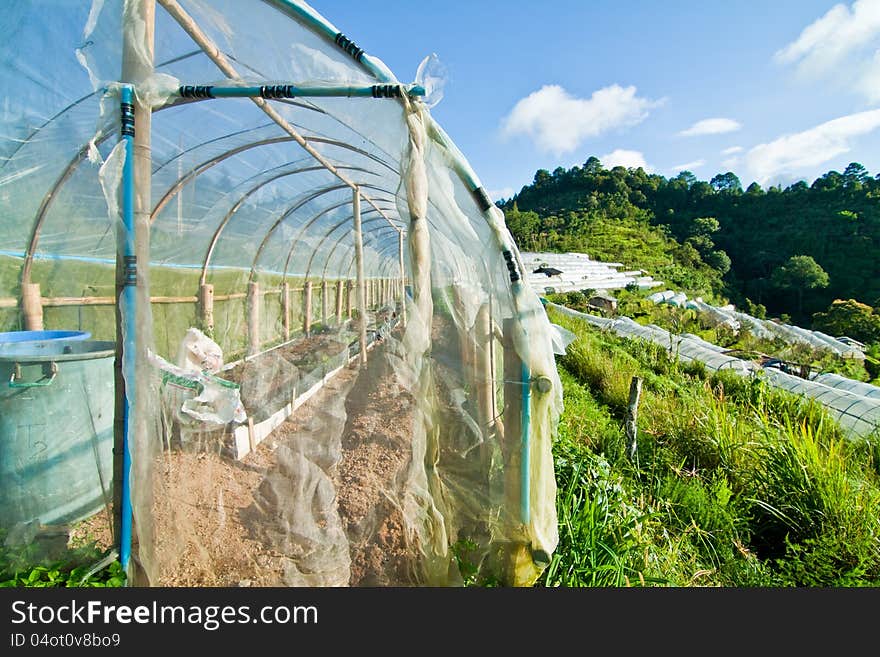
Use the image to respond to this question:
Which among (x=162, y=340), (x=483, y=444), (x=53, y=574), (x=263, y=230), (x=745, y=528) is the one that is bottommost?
(x=745, y=528)

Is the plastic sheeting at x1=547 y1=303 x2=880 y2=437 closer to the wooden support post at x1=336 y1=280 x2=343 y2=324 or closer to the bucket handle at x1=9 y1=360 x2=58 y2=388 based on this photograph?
the bucket handle at x1=9 y1=360 x2=58 y2=388

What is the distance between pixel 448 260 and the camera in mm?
2420

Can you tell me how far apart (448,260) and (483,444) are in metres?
1.05

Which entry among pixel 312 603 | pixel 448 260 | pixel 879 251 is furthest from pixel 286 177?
pixel 879 251

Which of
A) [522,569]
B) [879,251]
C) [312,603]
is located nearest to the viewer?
[312,603]

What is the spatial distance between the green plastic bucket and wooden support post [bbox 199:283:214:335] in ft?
6.77

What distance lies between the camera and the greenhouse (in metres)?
2.00

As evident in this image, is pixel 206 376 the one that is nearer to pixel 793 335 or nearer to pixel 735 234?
pixel 793 335

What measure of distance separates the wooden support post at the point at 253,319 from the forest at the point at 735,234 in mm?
29767

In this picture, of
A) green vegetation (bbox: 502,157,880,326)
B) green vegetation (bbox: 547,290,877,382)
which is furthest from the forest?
green vegetation (bbox: 547,290,877,382)

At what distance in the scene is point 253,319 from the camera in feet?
17.7

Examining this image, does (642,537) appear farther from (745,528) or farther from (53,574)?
(53,574)

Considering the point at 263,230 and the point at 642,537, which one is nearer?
the point at 642,537

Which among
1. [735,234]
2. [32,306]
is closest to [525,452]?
[32,306]
